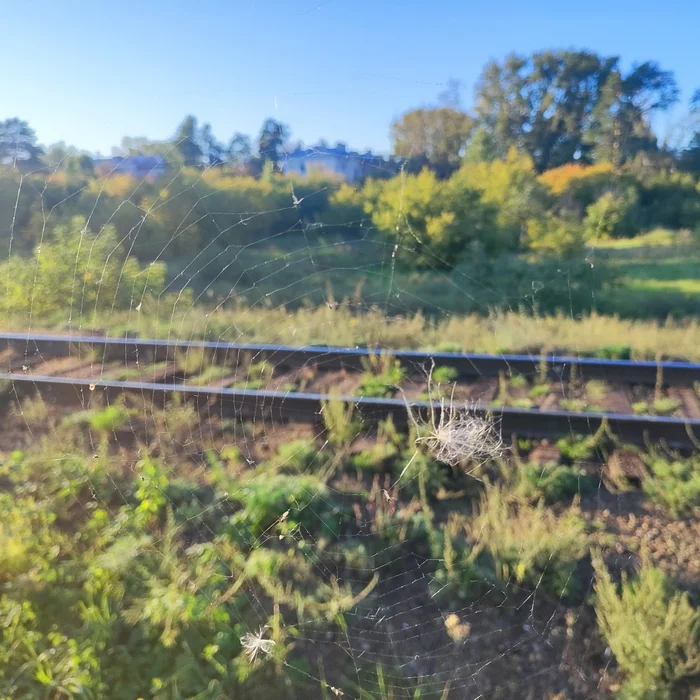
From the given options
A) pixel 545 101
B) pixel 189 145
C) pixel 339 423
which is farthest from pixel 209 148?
pixel 545 101

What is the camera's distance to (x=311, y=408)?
4180 millimetres

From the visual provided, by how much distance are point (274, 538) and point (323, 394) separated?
61.7 inches

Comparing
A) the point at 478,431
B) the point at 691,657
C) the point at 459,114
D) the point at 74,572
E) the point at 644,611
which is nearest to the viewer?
the point at 691,657

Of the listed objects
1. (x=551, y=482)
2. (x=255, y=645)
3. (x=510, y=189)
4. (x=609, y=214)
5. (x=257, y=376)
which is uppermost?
(x=510, y=189)

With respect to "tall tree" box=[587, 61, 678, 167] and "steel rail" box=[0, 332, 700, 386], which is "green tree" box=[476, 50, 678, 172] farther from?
"steel rail" box=[0, 332, 700, 386]

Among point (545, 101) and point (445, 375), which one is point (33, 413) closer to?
point (445, 375)

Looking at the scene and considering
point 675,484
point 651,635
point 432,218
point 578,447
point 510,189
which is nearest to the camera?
point 651,635

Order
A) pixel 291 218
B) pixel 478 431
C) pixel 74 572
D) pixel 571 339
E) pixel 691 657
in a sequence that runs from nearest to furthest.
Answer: pixel 691 657 → pixel 74 572 → pixel 478 431 → pixel 571 339 → pixel 291 218

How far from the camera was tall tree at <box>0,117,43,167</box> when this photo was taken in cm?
365

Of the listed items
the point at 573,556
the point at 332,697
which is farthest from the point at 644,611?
the point at 332,697

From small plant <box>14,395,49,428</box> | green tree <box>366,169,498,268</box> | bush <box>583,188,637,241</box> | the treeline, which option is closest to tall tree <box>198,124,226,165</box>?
the treeline

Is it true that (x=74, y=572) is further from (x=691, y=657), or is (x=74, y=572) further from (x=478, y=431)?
(x=691, y=657)

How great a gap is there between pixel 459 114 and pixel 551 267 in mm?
3658

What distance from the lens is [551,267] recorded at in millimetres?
8828
